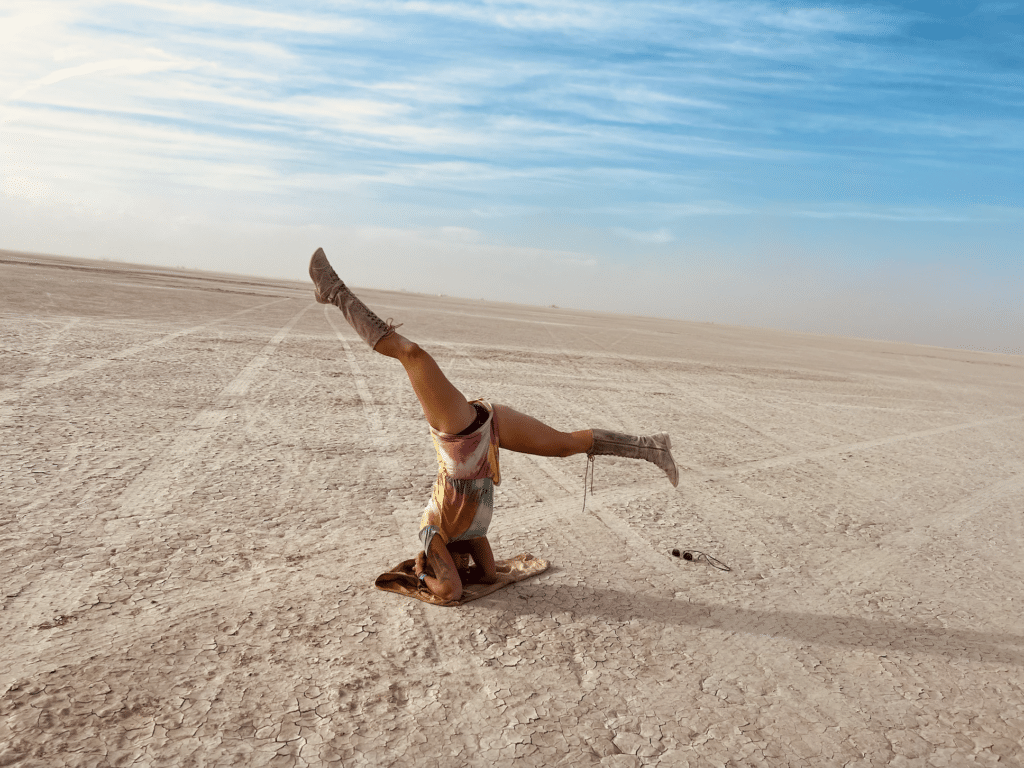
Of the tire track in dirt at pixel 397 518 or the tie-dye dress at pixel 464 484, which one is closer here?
the tire track in dirt at pixel 397 518

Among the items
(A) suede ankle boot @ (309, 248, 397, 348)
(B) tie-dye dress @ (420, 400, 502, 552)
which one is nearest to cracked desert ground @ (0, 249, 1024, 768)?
(B) tie-dye dress @ (420, 400, 502, 552)

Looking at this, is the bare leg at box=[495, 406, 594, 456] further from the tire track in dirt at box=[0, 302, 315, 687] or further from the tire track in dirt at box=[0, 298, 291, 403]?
the tire track in dirt at box=[0, 298, 291, 403]

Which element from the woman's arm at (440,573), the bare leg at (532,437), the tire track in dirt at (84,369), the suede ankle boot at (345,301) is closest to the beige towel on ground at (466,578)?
the woman's arm at (440,573)

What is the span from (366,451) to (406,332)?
11.5 meters

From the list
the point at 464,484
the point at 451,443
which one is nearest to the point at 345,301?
the point at 451,443

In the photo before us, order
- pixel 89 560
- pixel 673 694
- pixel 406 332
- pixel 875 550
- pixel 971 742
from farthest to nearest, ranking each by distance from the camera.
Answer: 1. pixel 406 332
2. pixel 875 550
3. pixel 89 560
4. pixel 673 694
5. pixel 971 742

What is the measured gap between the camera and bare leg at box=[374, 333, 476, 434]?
3207 millimetres

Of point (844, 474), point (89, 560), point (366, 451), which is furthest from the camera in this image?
point (844, 474)

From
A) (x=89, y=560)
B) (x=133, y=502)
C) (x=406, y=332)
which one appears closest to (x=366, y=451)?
(x=133, y=502)

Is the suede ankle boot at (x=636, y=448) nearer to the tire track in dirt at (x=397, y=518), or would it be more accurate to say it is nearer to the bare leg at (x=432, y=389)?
the bare leg at (x=432, y=389)

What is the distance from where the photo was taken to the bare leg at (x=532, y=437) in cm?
348

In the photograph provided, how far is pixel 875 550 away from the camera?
14.8 feet

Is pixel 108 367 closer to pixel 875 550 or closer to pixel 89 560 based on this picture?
pixel 89 560

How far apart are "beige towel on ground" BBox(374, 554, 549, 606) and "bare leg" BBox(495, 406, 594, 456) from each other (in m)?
0.66
